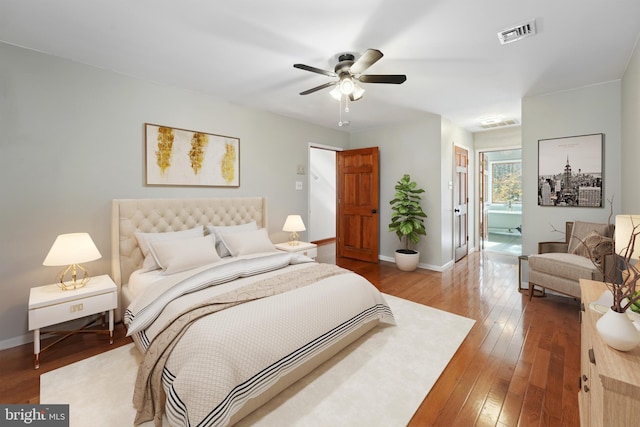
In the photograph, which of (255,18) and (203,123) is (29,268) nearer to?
(203,123)

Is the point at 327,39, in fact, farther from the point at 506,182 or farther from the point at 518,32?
the point at 506,182

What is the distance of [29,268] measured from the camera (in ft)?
8.12

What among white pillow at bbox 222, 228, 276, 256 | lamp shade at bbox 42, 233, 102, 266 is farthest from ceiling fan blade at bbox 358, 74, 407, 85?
lamp shade at bbox 42, 233, 102, 266

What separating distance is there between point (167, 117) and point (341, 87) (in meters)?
2.11

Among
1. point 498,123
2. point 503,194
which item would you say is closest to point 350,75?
point 498,123

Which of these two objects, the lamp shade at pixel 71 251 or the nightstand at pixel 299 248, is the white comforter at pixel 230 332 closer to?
the lamp shade at pixel 71 251

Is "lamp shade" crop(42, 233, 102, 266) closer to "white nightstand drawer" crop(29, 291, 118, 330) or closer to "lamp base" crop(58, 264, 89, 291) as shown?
"lamp base" crop(58, 264, 89, 291)

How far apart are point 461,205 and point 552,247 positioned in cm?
205

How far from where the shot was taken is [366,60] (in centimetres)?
218

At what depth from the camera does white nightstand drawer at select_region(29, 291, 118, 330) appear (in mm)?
2139

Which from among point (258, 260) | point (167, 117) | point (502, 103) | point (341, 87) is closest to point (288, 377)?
point (258, 260)

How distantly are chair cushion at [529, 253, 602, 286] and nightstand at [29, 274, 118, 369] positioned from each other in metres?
4.48

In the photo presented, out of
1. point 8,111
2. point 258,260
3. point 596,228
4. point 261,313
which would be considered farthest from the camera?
point 596,228

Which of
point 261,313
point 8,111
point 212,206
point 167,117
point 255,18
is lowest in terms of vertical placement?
point 261,313
